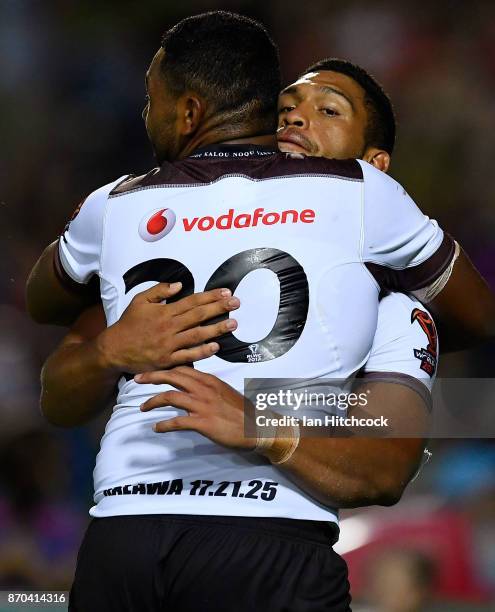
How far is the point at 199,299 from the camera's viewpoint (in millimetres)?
1981

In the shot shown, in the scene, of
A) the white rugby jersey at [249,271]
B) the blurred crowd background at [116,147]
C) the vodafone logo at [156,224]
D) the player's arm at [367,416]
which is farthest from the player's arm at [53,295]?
the blurred crowd background at [116,147]

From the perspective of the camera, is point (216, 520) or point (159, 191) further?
point (159, 191)

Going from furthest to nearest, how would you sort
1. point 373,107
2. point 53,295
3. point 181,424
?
point 373,107 < point 53,295 < point 181,424

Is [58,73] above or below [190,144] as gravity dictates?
below

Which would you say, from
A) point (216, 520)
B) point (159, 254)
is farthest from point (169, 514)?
point (159, 254)

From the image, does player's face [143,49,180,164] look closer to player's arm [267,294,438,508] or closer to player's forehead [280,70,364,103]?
player's forehead [280,70,364,103]

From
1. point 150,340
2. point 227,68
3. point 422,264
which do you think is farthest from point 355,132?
point 150,340

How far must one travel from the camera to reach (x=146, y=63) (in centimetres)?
586

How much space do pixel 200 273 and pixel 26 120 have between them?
4174mm

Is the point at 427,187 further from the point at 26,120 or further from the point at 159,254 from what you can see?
the point at 159,254

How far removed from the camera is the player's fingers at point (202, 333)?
6.41 feet

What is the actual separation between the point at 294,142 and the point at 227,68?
0.43 m

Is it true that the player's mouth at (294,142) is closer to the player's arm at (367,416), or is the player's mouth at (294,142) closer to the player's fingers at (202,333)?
the player's arm at (367,416)

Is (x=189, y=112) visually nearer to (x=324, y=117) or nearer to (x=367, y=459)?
(x=324, y=117)
